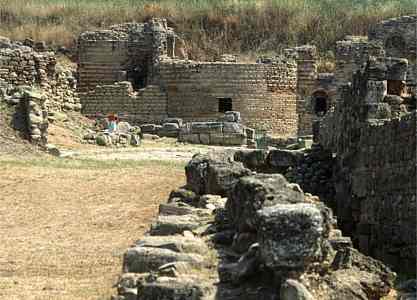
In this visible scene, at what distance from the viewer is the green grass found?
19.1m

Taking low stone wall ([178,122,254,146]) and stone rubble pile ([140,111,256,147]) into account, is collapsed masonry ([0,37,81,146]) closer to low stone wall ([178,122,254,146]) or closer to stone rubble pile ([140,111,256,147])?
stone rubble pile ([140,111,256,147])

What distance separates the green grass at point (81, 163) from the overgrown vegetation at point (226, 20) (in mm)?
18626

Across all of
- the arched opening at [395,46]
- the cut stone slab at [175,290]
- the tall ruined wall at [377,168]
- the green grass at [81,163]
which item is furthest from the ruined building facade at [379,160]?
the arched opening at [395,46]

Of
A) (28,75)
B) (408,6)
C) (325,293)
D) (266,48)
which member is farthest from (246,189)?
(408,6)

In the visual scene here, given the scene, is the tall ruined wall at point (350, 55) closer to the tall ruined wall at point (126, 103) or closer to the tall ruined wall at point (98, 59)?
the tall ruined wall at point (126, 103)

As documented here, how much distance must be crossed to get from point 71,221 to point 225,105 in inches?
627

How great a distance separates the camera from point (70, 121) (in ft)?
90.0

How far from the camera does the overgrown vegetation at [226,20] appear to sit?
128 feet

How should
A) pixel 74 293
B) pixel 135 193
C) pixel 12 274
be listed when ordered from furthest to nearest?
pixel 135 193 → pixel 12 274 → pixel 74 293

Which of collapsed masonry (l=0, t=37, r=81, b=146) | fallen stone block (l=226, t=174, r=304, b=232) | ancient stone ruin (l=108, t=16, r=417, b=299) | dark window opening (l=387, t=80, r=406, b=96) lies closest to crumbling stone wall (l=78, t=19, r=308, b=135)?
collapsed masonry (l=0, t=37, r=81, b=146)

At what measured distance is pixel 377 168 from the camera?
39.4ft

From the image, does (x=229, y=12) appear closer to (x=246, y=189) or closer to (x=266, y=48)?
(x=266, y=48)

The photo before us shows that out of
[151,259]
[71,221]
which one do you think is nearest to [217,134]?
[71,221]

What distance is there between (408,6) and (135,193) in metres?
26.5
